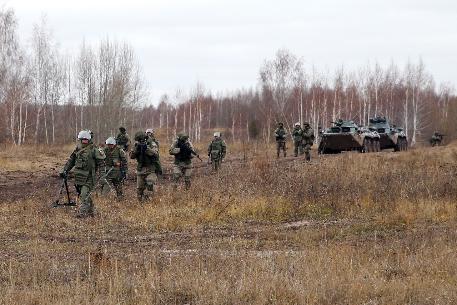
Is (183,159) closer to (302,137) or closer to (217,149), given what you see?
(217,149)

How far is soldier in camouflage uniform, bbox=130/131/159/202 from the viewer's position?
507 inches

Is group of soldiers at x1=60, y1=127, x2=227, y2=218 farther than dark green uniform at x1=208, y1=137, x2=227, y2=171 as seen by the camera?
No

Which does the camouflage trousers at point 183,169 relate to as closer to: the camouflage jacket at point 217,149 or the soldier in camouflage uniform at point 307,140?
the camouflage jacket at point 217,149

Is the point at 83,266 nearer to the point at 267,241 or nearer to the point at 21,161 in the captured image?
the point at 267,241

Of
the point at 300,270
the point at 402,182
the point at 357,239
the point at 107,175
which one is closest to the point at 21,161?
the point at 107,175

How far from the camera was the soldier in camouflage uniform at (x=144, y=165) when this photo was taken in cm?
1288

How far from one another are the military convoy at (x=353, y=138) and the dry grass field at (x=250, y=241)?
20.4 feet

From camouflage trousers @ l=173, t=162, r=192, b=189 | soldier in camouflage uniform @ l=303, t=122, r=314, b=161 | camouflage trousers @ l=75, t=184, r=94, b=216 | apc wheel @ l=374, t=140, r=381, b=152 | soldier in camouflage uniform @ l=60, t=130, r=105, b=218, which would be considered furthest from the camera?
apc wheel @ l=374, t=140, r=381, b=152

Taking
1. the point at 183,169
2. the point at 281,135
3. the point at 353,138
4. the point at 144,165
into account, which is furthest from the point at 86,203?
the point at 353,138

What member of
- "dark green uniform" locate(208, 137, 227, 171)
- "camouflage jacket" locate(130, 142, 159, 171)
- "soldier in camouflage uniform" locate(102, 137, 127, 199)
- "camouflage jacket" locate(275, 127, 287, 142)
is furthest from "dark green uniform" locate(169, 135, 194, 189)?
"camouflage jacket" locate(275, 127, 287, 142)

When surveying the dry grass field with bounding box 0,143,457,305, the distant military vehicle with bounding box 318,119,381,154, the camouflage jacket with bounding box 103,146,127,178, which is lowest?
the dry grass field with bounding box 0,143,457,305

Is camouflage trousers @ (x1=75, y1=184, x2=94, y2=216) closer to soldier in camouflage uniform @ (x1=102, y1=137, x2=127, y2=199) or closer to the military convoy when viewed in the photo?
soldier in camouflage uniform @ (x1=102, y1=137, x2=127, y2=199)

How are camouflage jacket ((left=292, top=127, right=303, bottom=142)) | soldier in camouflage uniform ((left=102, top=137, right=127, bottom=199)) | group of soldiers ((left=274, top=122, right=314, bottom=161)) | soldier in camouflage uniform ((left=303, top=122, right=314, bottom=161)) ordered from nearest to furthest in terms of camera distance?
soldier in camouflage uniform ((left=102, top=137, right=127, bottom=199)) → soldier in camouflage uniform ((left=303, top=122, right=314, bottom=161)) → group of soldiers ((left=274, top=122, right=314, bottom=161)) → camouflage jacket ((left=292, top=127, right=303, bottom=142))

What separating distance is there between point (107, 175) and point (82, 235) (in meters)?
4.02
